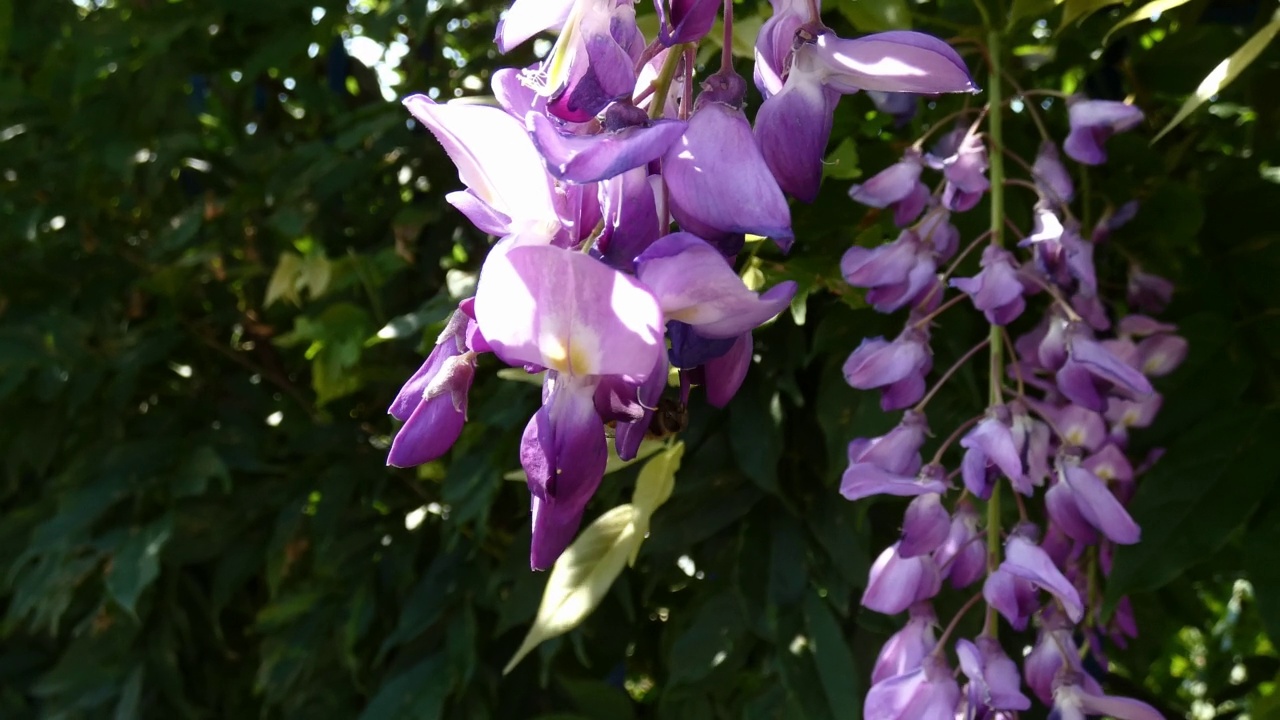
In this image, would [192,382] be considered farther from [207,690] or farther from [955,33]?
[955,33]

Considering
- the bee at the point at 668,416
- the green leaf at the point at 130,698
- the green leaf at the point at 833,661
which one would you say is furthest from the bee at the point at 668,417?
the green leaf at the point at 130,698

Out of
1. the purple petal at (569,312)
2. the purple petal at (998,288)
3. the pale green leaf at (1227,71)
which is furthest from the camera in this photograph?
the purple petal at (998,288)

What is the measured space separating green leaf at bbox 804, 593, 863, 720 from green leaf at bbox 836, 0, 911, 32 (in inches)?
15.4

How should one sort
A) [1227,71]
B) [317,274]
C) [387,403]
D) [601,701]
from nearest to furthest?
1. [1227,71]
2. [601,701]
3. [317,274]
4. [387,403]

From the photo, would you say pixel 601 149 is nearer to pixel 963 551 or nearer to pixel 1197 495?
pixel 963 551

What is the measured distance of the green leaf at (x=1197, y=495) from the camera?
0.59m

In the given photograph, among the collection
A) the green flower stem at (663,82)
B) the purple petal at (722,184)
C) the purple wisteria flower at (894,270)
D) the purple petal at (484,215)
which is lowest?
the purple wisteria flower at (894,270)

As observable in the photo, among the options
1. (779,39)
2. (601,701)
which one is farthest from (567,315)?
(601,701)

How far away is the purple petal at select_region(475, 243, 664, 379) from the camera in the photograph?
0.22 m

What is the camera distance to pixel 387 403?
3.73 feet

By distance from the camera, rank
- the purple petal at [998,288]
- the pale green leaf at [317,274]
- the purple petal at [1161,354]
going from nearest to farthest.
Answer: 1. the purple petal at [998,288]
2. the purple petal at [1161,354]
3. the pale green leaf at [317,274]

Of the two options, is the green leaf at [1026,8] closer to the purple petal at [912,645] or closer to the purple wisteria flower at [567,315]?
the purple petal at [912,645]

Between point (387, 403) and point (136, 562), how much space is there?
11.3 inches

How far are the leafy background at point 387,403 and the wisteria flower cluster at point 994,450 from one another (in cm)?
5
